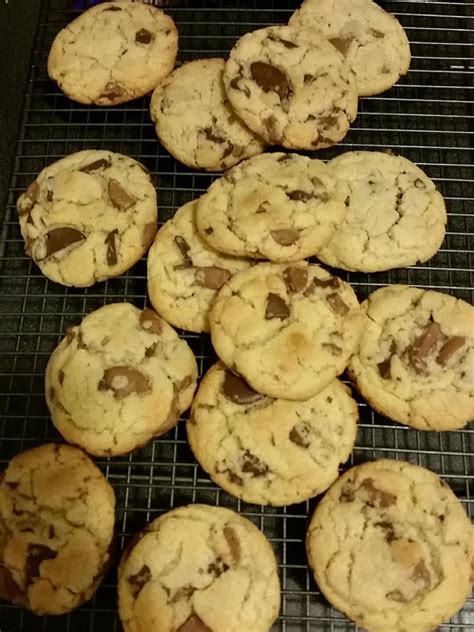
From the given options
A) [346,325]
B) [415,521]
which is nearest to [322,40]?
[346,325]

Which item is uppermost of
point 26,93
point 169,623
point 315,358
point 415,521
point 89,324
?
point 26,93

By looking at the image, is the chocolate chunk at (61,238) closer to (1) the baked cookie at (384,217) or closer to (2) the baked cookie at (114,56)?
(2) the baked cookie at (114,56)

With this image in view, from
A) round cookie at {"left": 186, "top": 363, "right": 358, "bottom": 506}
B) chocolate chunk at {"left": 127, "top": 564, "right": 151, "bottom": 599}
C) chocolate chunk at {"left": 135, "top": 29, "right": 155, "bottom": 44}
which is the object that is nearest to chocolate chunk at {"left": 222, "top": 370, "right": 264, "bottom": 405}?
round cookie at {"left": 186, "top": 363, "right": 358, "bottom": 506}

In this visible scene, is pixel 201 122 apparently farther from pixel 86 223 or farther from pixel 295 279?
pixel 295 279

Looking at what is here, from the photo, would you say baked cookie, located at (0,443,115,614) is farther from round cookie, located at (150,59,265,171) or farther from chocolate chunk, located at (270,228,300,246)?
round cookie, located at (150,59,265,171)

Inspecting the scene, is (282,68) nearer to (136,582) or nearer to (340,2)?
(340,2)

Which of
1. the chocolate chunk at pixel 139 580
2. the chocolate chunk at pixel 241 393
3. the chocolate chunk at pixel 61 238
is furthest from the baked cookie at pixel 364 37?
the chocolate chunk at pixel 139 580

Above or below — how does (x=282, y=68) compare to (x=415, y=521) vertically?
above
